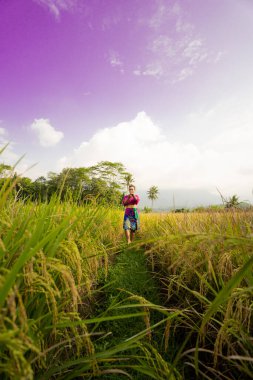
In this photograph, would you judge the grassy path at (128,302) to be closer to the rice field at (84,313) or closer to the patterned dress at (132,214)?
the rice field at (84,313)

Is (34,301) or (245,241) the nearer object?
(245,241)

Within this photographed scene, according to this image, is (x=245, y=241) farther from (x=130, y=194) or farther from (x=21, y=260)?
(x=130, y=194)

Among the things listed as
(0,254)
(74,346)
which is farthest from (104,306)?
(0,254)

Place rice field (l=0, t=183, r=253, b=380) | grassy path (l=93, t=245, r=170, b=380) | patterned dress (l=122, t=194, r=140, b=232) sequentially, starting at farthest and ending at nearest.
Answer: patterned dress (l=122, t=194, r=140, b=232), grassy path (l=93, t=245, r=170, b=380), rice field (l=0, t=183, r=253, b=380)

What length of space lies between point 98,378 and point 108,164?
3652 centimetres

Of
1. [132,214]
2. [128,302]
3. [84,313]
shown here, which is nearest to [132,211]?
[132,214]

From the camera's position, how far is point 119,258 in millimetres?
5109

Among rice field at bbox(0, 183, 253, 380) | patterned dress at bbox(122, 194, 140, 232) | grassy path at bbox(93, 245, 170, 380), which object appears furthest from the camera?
patterned dress at bbox(122, 194, 140, 232)

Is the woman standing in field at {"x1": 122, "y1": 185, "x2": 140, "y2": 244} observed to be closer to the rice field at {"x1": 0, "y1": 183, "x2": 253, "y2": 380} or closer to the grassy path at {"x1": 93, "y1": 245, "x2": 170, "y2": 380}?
the grassy path at {"x1": 93, "y1": 245, "x2": 170, "y2": 380}

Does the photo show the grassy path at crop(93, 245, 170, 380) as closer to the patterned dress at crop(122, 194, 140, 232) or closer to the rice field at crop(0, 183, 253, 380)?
the rice field at crop(0, 183, 253, 380)

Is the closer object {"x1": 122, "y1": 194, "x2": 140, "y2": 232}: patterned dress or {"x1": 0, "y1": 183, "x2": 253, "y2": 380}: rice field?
{"x1": 0, "y1": 183, "x2": 253, "y2": 380}: rice field

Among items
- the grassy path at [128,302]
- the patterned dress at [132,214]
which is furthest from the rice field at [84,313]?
the patterned dress at [132,214]

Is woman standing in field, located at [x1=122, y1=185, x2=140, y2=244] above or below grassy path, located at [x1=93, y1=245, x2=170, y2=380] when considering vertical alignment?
above

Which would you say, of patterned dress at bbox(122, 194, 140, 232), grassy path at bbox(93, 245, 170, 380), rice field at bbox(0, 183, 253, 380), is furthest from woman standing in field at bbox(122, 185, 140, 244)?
rice field at bbox(0, 183, 253, 380)
